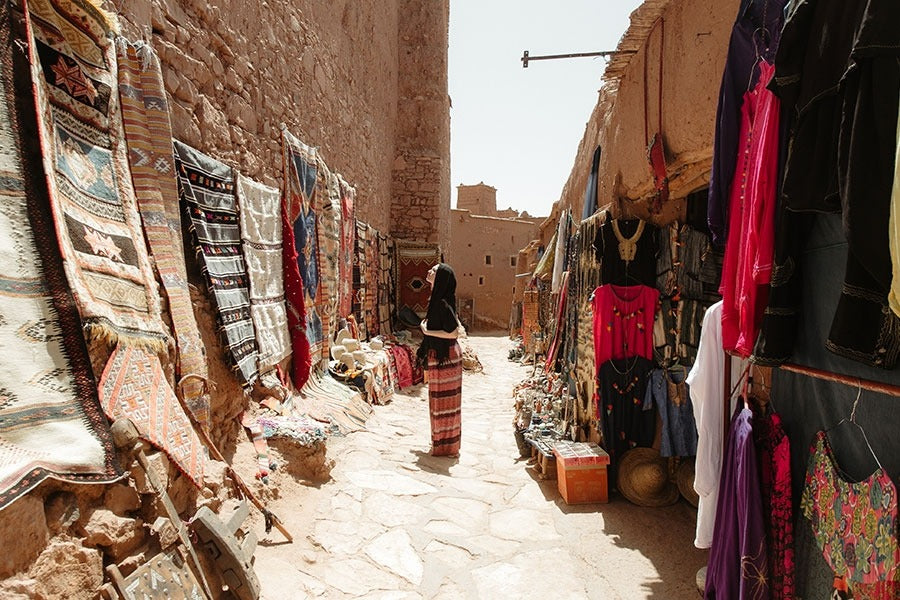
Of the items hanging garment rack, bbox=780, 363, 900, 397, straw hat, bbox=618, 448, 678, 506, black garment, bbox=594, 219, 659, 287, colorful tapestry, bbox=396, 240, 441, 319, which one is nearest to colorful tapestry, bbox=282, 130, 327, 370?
black garment, bbox=594, 219, 659, 287

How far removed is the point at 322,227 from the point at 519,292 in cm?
1355

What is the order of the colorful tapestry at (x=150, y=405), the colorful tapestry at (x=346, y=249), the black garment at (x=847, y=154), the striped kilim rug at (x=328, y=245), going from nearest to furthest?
the black garment at (x=847, y=154)
the colorful tapestry at (x=150, y=405)
the striped kilim rug at (x=328, y=245)
the colorful tapestry at (x=346, y=249)

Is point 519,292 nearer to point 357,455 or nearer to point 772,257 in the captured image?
point 357,455

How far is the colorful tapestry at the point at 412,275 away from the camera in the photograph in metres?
11.4

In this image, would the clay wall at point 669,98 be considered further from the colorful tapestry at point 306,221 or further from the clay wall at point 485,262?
the clay wall at point 485,262

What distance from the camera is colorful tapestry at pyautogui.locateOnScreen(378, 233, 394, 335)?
32.0 ft

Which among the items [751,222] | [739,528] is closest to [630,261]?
[751,222]

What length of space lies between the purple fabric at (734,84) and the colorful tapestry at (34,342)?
2786mm

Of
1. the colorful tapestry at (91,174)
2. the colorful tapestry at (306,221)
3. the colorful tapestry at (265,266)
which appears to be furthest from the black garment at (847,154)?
the colorful tapestry at (306,221)

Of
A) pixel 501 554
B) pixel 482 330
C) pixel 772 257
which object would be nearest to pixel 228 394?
pixel 501 554

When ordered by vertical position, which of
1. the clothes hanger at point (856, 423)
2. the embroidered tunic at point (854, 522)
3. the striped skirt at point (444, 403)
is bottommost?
the striped skirt at point (444, 403)

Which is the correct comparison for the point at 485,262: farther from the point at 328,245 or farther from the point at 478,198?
the point at 328,245

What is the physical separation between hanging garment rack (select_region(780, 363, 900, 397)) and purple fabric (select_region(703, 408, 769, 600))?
14.3 inches

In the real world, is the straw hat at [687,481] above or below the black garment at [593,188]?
below
